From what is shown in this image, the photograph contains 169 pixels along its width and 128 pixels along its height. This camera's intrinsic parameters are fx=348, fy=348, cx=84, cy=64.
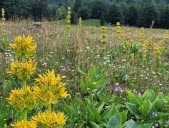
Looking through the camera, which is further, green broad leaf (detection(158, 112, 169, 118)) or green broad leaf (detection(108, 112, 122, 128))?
green broad leaf (detection(158, 112, 169, 118))

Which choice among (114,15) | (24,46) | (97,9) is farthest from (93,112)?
(97,9)

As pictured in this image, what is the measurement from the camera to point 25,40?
1.72m

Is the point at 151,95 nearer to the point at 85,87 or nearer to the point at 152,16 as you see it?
the point at 85,87

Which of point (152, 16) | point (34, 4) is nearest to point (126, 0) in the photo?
point (152, 16)

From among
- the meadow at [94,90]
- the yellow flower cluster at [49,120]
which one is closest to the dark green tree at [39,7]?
the meadow at [94,90]

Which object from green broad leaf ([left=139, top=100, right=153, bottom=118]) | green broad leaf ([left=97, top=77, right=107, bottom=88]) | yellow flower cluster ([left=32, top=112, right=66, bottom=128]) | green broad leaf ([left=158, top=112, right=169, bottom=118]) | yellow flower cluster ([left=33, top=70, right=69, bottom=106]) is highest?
yellow flower cluster ([left=33, top=70, right=69, bottom=106])

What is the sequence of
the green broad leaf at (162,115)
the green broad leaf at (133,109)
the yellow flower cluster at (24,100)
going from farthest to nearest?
the green broad leaf at (133,109) → the green broad leaf at (162,115) → the yellow flower cluster at (24,100)

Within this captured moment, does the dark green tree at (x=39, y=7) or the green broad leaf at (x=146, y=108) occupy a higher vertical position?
the dark green tree at (x=39, y=7)

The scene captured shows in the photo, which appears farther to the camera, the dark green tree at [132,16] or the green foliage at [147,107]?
the dark green tree at [132,16]

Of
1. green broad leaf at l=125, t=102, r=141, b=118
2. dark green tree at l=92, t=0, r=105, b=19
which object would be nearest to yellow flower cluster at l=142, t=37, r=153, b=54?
green broad leaf at l=125, t=102, r=141, b=118

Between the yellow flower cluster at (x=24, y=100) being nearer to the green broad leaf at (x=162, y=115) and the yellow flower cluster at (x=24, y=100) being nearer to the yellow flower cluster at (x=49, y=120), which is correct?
the yellow flower cluster at (x=49, y=120)

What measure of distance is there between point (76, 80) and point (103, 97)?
722mm

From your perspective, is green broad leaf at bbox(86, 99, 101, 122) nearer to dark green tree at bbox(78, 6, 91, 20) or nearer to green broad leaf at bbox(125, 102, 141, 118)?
green broad leaf at bbox(125, 102, 141, 118)

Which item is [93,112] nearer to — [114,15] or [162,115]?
[162,115]
